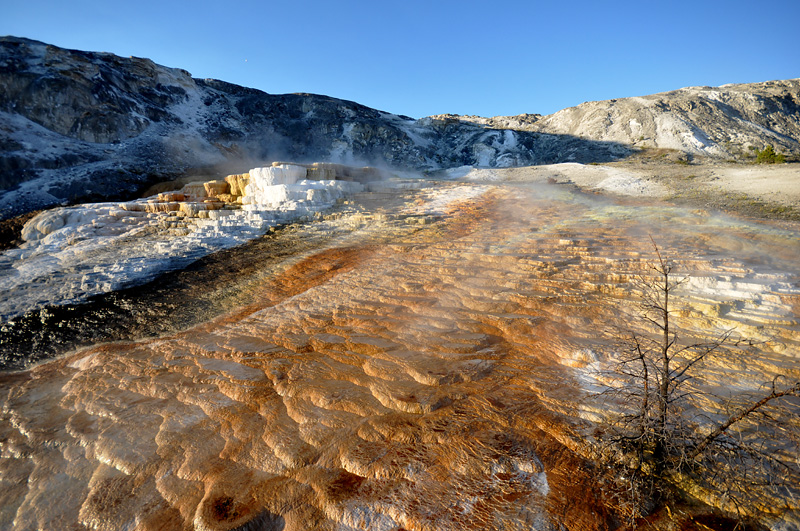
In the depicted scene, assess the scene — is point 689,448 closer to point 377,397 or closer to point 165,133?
point 377,397

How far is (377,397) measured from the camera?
2.61 metres

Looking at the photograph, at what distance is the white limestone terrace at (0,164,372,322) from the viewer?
5387 millimetres

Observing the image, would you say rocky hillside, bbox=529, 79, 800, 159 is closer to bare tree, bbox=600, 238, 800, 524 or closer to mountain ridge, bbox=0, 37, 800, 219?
mountain ridge, bbox=0, 37, 800, 219

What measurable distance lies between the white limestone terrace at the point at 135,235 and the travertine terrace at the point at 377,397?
88.5 inches

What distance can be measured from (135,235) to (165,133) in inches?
593

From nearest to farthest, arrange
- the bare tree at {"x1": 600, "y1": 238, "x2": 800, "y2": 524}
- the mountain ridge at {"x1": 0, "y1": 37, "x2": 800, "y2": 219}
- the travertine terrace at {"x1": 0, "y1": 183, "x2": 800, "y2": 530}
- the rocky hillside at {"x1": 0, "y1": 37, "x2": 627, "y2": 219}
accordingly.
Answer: the bare tree at {"x1": 600, "y1": 238, "x2": 800, "y2": 524}
the travertine terrace at {"x1": 0, "y1": 183, "x2": 800, "y2": 530}
the rocky hillside at {"x1": 0, "y1": 37, "x2": 627, "y2": 219}
the mountain ridge at {"x1": 0, "y1": 37, "x2": 800, "y2": 219}

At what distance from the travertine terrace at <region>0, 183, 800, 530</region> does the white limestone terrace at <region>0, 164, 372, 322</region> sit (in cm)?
225

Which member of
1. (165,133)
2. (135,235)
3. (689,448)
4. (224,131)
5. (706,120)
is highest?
(706,120)

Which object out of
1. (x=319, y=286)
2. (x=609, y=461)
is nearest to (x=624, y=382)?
(x=609, y=461)

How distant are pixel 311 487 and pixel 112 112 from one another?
22.2m

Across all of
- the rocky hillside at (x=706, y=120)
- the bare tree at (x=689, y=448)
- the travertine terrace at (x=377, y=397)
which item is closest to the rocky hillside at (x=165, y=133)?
the rocky hillside at (x=706, y=120)

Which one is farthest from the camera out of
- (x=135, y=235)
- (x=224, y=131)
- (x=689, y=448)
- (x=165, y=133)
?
(x=224, y=131)

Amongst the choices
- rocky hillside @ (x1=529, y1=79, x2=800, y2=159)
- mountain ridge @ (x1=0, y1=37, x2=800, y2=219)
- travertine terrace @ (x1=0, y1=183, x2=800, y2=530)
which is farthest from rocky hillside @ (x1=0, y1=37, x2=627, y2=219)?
travertine terrace @ (x1=0, y1=183, x2=800, y2=530)

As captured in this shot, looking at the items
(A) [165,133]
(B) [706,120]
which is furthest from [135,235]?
(B) [706,120]
